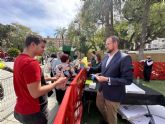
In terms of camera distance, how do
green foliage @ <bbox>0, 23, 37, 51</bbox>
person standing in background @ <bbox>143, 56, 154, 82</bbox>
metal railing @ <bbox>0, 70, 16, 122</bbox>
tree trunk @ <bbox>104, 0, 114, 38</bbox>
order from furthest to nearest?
1. green foliage @ <bbox>0, 23, 37, 51</bbox>
2. tree trunk @ <bbox>104, 0, 114, 38</bbox>
3. person standing in background @ <bbox>143, 56, 154, 82</bbox>
4. metal railing @ <bbox>0, 70, 16, 122</bbox>

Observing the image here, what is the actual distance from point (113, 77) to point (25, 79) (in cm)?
187

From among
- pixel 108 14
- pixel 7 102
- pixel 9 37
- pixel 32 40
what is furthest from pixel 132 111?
pixel 9 37

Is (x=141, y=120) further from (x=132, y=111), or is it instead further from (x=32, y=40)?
(x=32, y=40)

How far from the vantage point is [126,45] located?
141 feet

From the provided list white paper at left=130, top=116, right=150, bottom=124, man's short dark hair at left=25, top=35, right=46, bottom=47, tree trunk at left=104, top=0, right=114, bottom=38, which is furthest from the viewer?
tree trunk at left=104, top=0, right=114, bottom=38

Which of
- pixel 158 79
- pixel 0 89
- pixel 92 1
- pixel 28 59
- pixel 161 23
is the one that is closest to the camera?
pixel 28 59

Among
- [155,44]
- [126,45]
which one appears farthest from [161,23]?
[155,44]

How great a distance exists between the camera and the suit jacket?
379 centimetres

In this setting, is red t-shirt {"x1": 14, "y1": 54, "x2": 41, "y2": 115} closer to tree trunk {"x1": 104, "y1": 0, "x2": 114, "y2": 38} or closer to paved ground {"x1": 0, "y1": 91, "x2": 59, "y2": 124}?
paved ground {"x1": 0, "y1": 91, "x2": 59, "y2": 124}

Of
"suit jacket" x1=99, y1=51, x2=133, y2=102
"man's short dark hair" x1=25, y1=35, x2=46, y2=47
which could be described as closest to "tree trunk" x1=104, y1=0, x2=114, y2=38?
"suit jacket" x1=99, y1=51, x2=133, y2=102

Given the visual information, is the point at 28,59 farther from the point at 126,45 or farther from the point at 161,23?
Answer: the point at 126,45

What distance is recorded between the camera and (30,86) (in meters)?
2.35

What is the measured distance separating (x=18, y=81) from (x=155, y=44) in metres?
57.9

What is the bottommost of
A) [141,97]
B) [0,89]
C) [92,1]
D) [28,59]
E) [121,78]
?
[141,97]
